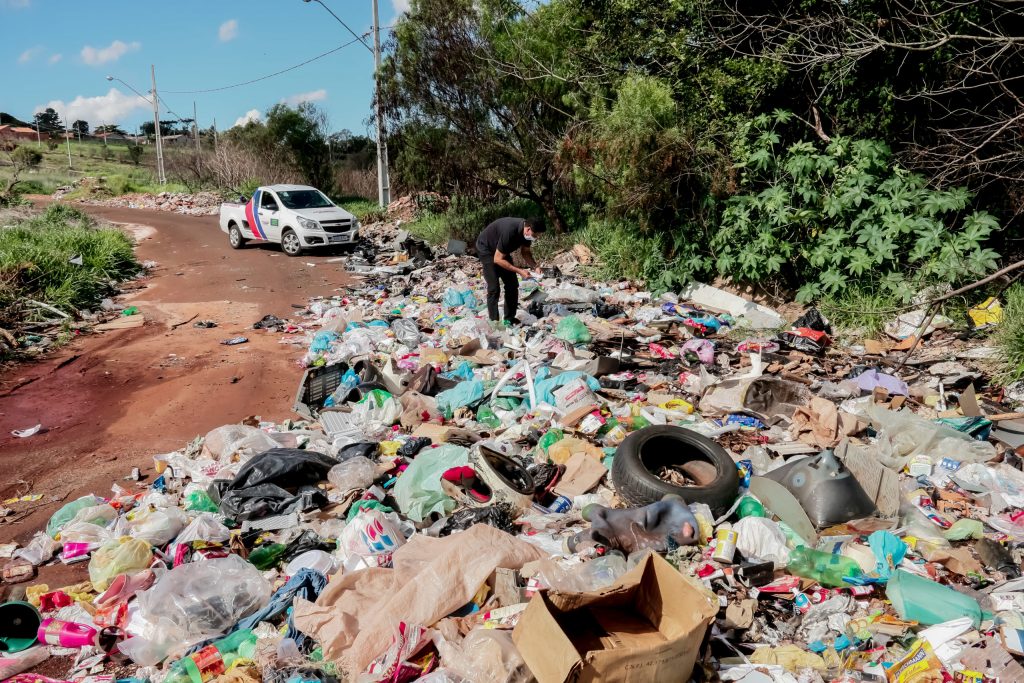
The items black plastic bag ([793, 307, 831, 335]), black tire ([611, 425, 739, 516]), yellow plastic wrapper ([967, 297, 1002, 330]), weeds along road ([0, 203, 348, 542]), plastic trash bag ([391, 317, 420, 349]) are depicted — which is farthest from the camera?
black plastic bag ([793, 307, 831, 335])

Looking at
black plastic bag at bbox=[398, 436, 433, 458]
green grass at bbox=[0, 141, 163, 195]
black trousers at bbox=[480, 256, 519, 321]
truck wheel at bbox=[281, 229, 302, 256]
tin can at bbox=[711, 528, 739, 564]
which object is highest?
green grass at bbox=[0, 141, 163, 195]

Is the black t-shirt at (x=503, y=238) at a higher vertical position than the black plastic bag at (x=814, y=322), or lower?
higher

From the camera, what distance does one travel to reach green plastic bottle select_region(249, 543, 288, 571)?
3910mm

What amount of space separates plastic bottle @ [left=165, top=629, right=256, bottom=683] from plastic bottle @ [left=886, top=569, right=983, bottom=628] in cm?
317

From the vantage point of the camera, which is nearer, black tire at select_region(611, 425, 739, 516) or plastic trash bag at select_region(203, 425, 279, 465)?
black tire at select_region(611, 425, 739, 516)

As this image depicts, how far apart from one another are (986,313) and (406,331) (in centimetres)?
670

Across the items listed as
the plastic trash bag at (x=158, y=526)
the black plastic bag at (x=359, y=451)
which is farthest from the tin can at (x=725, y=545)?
the plastic trash bag at (x=158, y=526)

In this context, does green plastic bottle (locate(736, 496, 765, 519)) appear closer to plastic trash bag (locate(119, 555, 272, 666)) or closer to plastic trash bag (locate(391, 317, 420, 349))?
plastic trash bag (locate(119, 555, 272, 666))

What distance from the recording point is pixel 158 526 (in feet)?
13.4

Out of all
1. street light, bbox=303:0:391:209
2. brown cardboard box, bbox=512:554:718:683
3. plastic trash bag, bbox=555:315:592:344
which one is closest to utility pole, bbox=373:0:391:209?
street light, bbox=303:0:391:209

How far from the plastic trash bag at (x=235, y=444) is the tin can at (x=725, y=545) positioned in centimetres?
339

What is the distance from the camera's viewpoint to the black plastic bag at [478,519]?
13.1ft

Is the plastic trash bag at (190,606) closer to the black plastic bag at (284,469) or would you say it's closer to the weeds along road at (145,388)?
the black plastic bag at (284,469)

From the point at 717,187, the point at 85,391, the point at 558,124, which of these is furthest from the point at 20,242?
the point at 717,187
